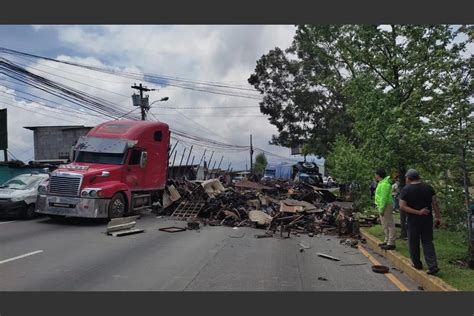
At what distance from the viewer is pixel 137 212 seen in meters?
18.1

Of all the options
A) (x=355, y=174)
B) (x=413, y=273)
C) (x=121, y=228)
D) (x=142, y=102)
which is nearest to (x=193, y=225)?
(x=121, y=228)

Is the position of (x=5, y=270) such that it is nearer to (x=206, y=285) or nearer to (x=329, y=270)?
(x=206, y=285)

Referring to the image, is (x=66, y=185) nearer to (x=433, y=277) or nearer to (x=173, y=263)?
(x=173, y=263)

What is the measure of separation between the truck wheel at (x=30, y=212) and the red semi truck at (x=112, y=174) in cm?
113

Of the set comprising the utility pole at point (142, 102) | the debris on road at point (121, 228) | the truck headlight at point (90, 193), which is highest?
the utility pole at point (142, 102)

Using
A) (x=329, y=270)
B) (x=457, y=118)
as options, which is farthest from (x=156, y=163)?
(x=457, y=118)

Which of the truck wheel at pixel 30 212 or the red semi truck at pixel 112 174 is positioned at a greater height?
the red semi truck at pixel 112 174

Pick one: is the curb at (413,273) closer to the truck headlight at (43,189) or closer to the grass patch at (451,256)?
the grass patch at (451,256)

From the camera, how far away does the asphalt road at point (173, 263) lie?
7.18m

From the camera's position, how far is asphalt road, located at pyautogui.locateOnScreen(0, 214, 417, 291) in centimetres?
718

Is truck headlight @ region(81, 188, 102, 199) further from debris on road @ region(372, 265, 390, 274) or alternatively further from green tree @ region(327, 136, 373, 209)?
green tree @ region(327, 136, 373, 209)

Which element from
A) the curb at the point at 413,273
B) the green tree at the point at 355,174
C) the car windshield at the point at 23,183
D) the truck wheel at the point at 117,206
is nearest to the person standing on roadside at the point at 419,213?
the curb at the point at 413,273

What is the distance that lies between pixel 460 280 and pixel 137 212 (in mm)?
13272

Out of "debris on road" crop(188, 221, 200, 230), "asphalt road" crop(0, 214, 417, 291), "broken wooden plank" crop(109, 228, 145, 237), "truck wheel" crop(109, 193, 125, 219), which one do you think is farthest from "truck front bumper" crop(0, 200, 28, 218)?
"debris on road" crop(188, 221, 200, 230)
